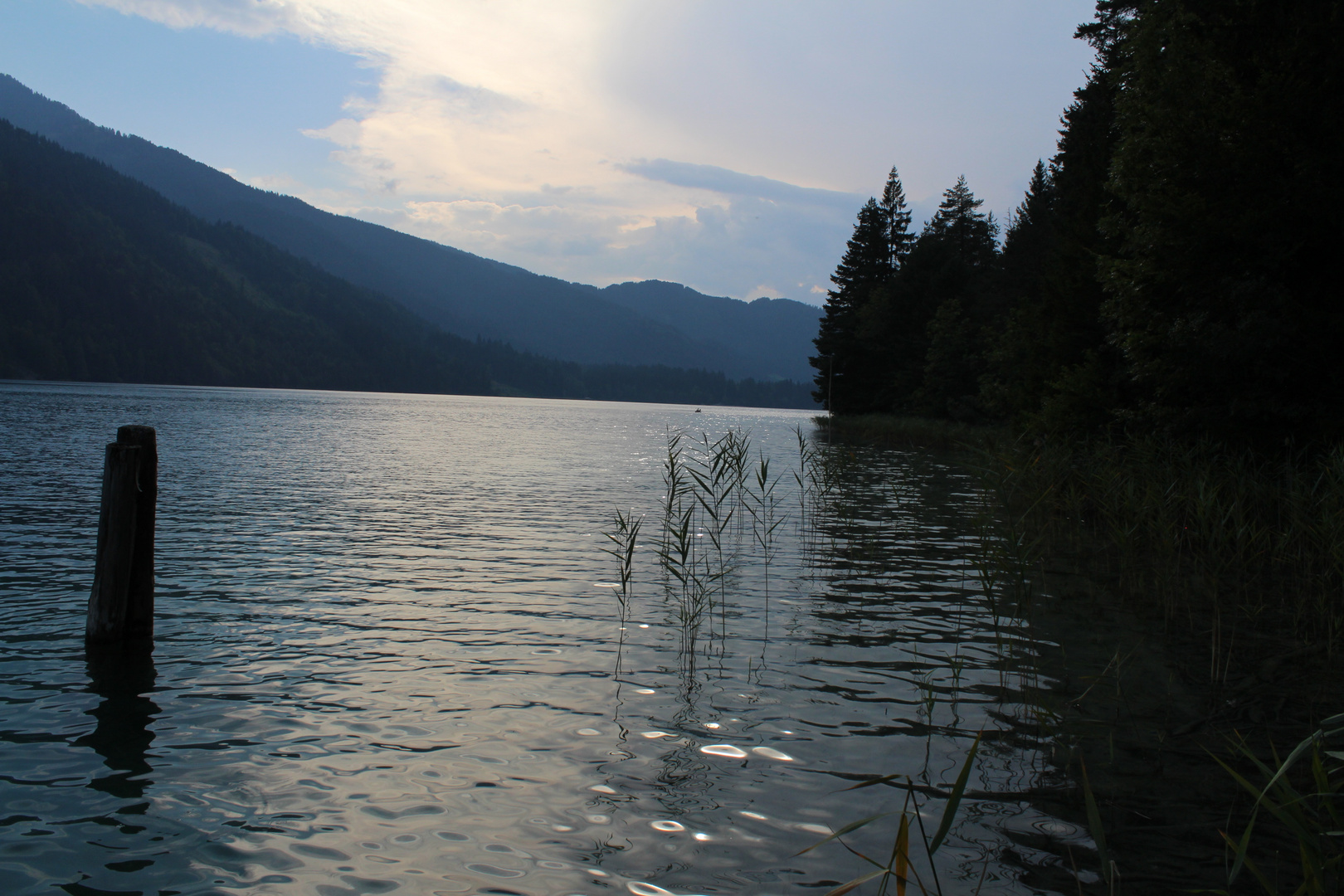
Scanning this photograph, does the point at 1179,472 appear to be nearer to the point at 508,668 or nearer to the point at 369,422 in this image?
the point at 508,668

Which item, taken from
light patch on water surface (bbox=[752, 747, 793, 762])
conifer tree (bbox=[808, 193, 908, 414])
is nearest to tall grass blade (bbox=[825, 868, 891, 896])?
light patch on water surface (bbox=[752, 747, 793, 762])

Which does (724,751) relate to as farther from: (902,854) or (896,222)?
(896,222)

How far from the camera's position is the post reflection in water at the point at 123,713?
566 cm

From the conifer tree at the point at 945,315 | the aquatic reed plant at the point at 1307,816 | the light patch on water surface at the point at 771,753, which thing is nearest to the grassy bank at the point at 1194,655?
the aquatic reed plant at the point at 1307,816

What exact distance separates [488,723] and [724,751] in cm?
202

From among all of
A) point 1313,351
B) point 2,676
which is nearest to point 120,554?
point 2,676

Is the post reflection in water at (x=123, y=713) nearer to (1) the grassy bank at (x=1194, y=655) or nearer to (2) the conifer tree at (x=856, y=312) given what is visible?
(1) the grassy bank at (x=1194, y=655)

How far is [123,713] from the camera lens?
22.5 ft

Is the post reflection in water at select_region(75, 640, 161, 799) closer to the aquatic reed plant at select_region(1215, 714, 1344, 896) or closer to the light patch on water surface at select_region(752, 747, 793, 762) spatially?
the light patch on water surface at select_region(752, 747, 793, 762)

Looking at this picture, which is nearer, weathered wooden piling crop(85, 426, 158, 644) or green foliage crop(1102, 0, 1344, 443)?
weathered wooden piling crop(85, 426, 158, 644)

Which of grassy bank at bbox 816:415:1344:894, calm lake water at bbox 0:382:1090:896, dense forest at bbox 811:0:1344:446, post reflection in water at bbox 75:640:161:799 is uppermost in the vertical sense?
dense forest at bbox 811:0:1344:446

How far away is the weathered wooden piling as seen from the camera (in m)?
8.38

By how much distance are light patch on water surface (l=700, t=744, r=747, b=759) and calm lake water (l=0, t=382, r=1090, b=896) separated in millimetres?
32

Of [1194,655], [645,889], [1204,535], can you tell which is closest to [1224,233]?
[1204,535]
